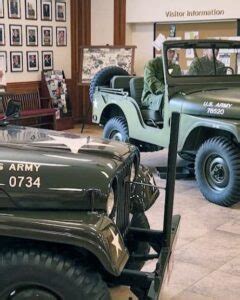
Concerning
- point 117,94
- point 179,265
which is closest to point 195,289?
point 179,265

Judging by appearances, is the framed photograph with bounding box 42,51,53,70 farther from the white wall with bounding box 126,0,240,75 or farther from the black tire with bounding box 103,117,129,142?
the black tire with bounding box 103,117,129,142

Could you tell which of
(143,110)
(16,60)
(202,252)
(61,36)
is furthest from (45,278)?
(61,36)

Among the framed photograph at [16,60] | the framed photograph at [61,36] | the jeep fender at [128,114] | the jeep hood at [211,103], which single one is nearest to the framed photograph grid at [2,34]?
the framed photograph at [16,60]

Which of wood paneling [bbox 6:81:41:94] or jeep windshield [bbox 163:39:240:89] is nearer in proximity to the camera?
jeep windshield [bbox 163:39:240:89]

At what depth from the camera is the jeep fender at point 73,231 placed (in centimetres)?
211

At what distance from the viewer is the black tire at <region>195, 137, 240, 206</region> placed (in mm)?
5250

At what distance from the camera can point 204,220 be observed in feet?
16.2

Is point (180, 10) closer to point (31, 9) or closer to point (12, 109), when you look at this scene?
point (31, 9)

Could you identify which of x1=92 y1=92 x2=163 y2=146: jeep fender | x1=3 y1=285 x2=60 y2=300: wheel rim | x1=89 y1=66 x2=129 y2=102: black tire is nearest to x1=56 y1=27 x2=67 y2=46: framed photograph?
x1=89 y1=66 x2=129 y2=102: black tire

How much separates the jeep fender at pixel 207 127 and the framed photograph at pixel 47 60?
4.87m

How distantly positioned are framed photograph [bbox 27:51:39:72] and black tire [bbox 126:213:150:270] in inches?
278

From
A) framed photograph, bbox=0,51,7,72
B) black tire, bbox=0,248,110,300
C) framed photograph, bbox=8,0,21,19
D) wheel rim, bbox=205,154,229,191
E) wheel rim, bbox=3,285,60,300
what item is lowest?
wheel rim, bbox=205,154,229,191

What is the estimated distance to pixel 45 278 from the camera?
2.14m

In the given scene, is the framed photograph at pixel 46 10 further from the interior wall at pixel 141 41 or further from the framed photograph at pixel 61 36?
the interior wall at pixel 141 41
